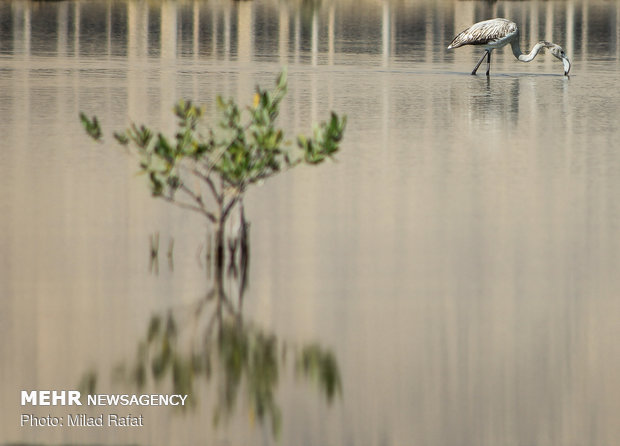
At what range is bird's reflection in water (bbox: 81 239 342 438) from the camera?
27.1 feet

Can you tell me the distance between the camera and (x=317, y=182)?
49.0 feet

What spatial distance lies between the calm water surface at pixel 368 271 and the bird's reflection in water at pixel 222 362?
2.0 inches

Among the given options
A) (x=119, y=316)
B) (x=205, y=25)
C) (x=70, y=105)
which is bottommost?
(x=119, y=316)

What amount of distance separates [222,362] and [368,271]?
7.97 ft

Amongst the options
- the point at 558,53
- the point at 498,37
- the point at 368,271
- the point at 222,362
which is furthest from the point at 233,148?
the point at 558,53

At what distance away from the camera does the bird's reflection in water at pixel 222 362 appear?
8266mm

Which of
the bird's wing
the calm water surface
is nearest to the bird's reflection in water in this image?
the calm water surface

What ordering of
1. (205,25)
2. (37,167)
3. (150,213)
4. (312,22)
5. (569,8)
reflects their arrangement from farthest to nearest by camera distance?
(569,8) < (312,22) < (205,25) < (37,167) < (150,213)

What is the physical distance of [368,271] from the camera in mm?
11086

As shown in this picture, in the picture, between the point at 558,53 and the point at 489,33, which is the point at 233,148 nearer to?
the point at 489,33

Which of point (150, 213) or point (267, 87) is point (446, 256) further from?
point (267, 87)

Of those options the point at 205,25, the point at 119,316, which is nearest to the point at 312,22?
the point at 205,25

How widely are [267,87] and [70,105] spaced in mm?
4338

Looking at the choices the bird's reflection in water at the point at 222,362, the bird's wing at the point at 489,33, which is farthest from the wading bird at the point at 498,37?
the bird's reflection in water at the point at 222,362
